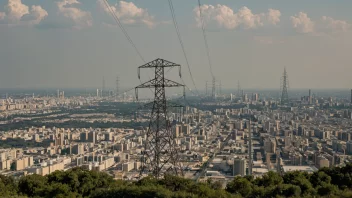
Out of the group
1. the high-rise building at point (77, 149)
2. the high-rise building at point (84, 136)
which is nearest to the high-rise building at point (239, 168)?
the high-rise building at point (77, 149)

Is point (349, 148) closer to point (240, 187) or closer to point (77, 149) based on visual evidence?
point (77, 149)

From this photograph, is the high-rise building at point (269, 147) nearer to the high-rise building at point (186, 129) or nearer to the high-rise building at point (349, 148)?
the high-rise building at point (349, 148)

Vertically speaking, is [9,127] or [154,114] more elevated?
[154,114]

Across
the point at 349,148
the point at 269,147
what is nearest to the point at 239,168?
the point at 269,147

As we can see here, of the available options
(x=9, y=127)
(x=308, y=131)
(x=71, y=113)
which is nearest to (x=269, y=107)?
(x=308, y=131)

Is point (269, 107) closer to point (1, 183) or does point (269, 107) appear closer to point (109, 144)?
point (109, 144)

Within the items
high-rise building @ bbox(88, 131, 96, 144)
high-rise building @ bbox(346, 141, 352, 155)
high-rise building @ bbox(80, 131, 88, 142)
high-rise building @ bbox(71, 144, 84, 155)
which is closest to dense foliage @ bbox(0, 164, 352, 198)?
high-rise building @ bbox(346, 141, 352, 155)

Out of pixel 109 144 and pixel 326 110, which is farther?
pixel 326 110

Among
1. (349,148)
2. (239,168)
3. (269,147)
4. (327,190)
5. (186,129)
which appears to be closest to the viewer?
(327,190)
